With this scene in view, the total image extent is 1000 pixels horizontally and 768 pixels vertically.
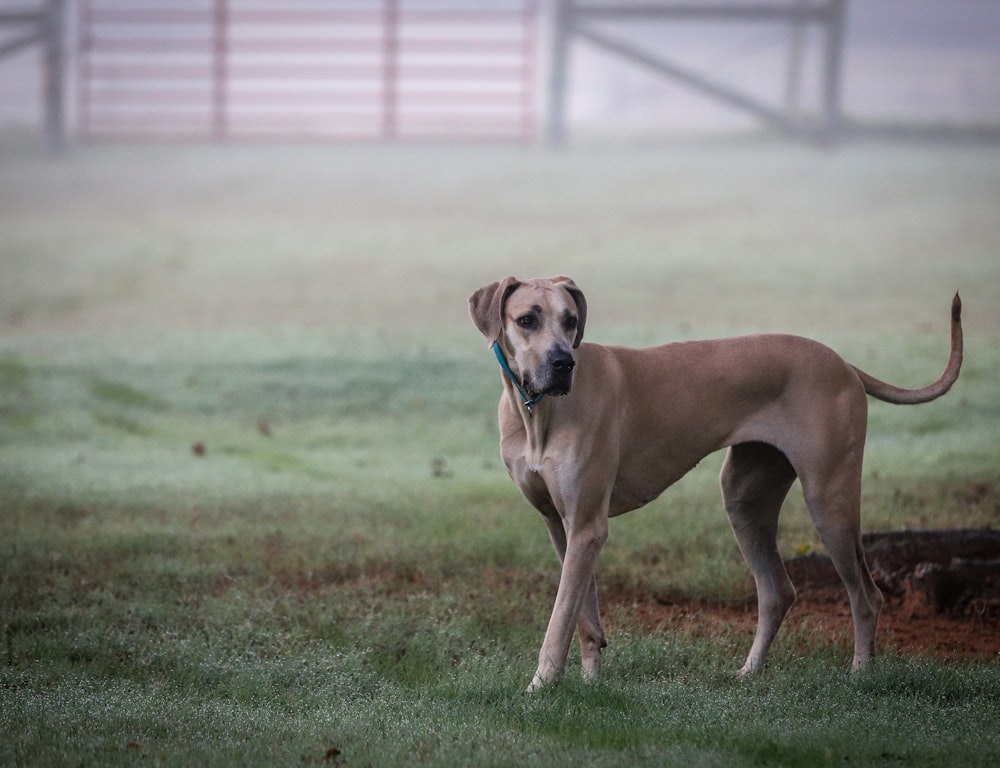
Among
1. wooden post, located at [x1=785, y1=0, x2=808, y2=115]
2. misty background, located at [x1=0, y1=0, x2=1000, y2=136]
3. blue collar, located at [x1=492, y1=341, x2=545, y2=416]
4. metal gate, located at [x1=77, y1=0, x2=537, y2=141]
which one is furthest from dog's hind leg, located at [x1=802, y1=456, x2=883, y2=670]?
metal gate, located at [x1=77, y1=0, x2=537, y2=141]

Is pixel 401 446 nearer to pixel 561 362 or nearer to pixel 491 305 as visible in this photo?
pixel 491 305

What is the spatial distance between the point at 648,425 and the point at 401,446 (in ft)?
15.9

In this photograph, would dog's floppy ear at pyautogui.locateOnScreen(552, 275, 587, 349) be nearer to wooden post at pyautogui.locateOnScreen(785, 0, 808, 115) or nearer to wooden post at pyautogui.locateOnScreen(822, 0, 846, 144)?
wooden post at pyautogui.locateOnScreen(822, 0, 846, 144)

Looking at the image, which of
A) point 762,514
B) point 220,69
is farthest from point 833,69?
point 762,514

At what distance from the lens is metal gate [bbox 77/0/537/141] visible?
63.0ft

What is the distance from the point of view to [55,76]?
1919 cm

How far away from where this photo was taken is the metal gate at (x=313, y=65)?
1920 centimetres

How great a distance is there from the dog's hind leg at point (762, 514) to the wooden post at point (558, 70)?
13.6 meters

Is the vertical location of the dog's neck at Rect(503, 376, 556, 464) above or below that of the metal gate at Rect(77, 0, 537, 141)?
below

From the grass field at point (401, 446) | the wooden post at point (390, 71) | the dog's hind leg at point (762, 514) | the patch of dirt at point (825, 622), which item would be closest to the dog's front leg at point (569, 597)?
the grass field at point (401, 446)

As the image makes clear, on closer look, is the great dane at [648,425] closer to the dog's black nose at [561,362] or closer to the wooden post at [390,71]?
the dog's black nose at [561,362]

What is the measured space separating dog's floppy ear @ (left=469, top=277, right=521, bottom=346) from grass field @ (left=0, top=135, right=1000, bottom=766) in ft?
4.14

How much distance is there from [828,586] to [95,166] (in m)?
14.9

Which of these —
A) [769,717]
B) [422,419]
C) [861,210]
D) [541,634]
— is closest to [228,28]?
[861,210]
